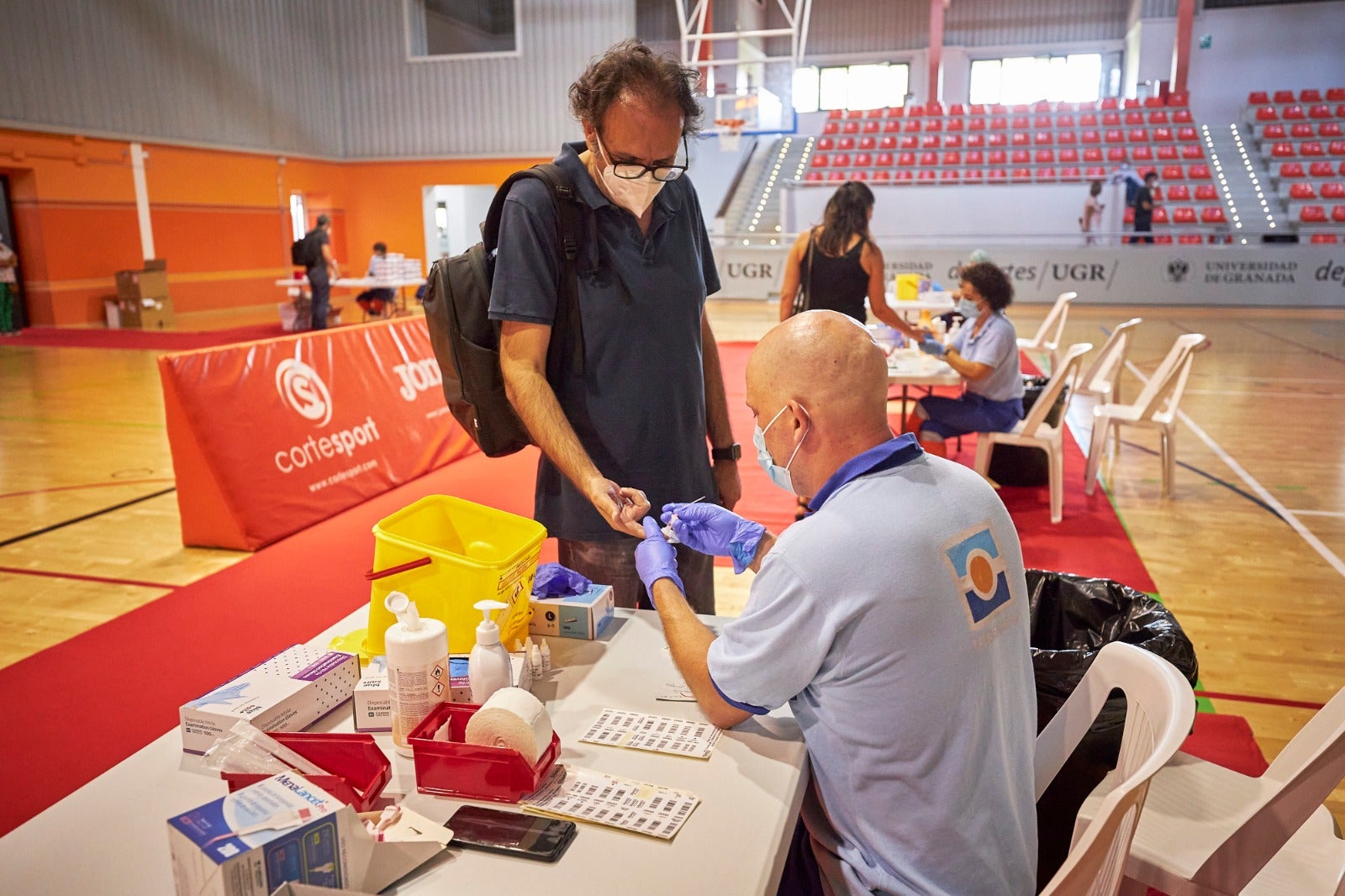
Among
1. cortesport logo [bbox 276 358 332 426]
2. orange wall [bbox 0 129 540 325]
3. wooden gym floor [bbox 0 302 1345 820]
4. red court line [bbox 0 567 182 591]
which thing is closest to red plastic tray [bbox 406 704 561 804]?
wooden gym floor [bbox 0 302 1345 820]

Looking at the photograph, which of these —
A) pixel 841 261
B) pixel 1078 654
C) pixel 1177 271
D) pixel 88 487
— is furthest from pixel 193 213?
pixel 1078 654

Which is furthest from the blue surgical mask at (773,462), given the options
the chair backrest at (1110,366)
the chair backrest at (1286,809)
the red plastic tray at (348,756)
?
the chair backrest at (1110,366)

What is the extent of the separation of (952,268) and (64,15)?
565 inches

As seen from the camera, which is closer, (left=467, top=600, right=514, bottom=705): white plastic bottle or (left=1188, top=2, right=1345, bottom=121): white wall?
(left=467, top=600, right=514, bottom=705): white plastic bottle

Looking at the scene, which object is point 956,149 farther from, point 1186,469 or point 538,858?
point 538,858

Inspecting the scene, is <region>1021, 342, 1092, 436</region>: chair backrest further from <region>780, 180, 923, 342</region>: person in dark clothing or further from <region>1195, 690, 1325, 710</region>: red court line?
<region>1195, 690, 1325, 710</region>: red court line

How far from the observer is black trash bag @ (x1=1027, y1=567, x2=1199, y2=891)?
2061 millimetres

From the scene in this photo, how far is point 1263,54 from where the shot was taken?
65.8 ft

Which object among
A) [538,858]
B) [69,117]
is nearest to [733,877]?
[538,858]

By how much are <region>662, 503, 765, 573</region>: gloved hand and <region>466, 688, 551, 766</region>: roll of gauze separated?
1.77 feet

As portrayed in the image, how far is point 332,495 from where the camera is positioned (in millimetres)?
5277

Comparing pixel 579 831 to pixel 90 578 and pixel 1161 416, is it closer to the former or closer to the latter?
pixel 90 578

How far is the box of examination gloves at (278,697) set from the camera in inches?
58.1

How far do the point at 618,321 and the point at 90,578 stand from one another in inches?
142
